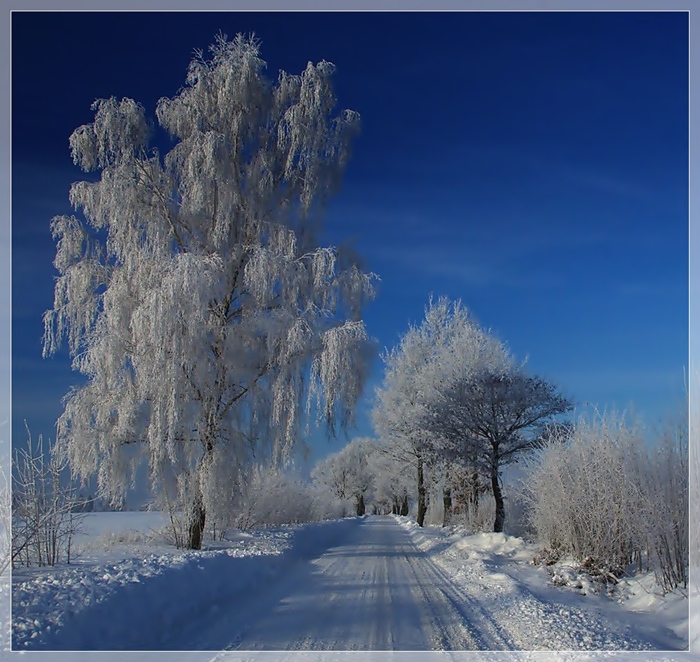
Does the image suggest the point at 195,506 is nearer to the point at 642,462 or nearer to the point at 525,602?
the point at 525,602

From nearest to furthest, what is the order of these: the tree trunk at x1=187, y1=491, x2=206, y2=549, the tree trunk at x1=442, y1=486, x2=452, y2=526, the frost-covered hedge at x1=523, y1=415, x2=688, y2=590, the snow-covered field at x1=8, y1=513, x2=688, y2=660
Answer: the snow-covered field at x1=8, y1=513, x2=688, y2=660
the frost-covered hedge at x1=523, y1=415, x2=688, y2=590
the tree trunk at x1=187, y1=491, x2=206, y2=549
the tree trunk at x1=442, y1=486, x2=452, y2=526

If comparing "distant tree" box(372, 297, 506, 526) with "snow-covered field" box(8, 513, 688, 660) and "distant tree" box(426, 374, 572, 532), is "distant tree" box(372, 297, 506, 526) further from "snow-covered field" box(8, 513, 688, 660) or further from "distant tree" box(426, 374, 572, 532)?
"snow-covered field" box(8, 513, 688, 660)

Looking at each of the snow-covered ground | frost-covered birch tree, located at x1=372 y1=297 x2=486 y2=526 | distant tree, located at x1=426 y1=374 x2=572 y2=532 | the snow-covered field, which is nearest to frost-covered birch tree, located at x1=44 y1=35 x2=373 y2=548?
the snow-covered field

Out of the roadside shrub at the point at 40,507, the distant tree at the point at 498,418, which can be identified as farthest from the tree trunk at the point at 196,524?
the distant tree at the point at 498,418

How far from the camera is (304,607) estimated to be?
21.6 feet

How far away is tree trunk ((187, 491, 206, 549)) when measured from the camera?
10258 mm

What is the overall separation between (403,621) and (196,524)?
5.45 m

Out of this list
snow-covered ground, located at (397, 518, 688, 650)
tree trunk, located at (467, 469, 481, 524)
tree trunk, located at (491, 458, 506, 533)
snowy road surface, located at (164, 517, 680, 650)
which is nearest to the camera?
snowy road surface, located at (164, 517, 680, 650)

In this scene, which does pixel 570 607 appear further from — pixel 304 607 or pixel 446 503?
pixel 446 503

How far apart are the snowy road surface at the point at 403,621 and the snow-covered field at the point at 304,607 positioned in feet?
0.06

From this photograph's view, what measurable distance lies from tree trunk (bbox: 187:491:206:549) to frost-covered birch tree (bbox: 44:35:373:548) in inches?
1.0

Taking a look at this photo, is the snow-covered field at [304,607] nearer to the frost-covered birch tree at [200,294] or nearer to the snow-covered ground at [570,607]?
the snow-covered ground at [570,607]

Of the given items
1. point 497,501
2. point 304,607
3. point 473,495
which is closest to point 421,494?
point 473,495

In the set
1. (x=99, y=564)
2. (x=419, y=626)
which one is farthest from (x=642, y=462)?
(x=99, y=564)
